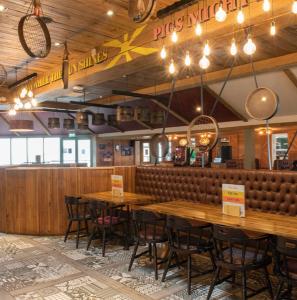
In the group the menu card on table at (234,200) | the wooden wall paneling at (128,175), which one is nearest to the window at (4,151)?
the wooden wall paneling at (128,175)

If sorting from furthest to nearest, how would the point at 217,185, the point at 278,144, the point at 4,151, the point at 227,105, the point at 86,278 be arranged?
1. the point at 4,151
2. the point at 278,144
3. the point at 227,105
4. the point at 217,185
5. the point at 86,278

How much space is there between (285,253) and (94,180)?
3993 mm

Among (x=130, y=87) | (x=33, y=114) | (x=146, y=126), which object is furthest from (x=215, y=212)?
(x=33, y=114)

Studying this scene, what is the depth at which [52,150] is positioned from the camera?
14094mm

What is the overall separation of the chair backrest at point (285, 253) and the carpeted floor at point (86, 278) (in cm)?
68

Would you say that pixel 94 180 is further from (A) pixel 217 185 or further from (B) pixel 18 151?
(B) pixel 18 151

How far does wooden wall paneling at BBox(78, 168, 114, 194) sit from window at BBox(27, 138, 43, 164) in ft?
26.7

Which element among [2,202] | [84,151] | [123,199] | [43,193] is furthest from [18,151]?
[123,199]

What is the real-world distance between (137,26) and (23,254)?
3.59m

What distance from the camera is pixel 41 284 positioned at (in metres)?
3.67

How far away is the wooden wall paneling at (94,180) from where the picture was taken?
595 centimetres

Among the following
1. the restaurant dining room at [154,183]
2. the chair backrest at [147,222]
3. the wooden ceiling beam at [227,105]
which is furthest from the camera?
the wooden ceiling beam at [227,105]

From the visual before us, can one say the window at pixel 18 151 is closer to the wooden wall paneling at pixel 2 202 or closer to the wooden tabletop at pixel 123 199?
the wooden wall paneling at pixel 2 202

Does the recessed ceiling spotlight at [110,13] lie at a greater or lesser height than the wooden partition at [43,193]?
greater
